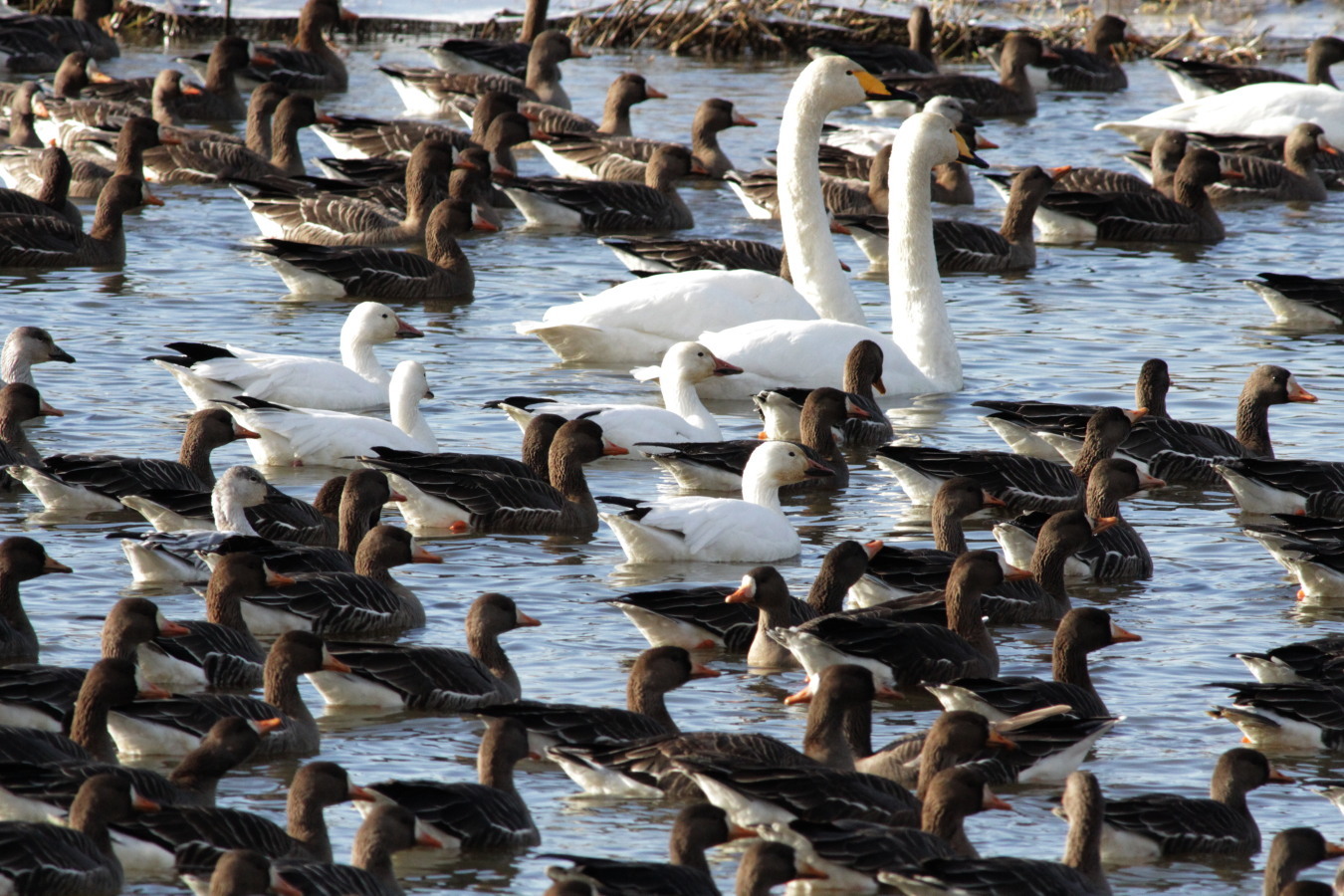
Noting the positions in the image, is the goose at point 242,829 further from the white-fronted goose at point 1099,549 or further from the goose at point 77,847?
the white-fronted goose at point 1099,549

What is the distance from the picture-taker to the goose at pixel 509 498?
12.1m

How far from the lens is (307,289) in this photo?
61.6 ft

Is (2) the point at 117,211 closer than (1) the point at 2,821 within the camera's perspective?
No

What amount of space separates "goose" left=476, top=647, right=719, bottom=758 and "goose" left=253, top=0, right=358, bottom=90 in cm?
2155

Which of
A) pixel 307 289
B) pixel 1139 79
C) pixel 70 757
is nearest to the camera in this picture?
pixel 70 757

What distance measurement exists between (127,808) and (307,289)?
11796mm

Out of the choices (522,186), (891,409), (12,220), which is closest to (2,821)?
(891,409)

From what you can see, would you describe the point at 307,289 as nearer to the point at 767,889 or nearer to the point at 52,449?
the point at 52,449

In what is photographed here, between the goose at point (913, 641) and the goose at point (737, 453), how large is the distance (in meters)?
2.66

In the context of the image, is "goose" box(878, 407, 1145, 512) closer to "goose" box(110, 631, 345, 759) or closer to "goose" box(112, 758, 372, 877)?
"goose" box(110, 631, 345, 759)

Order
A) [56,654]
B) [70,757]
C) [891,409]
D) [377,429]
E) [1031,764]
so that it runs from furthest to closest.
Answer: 1. [891,409]
2. [377,429]
3. [56,654]
4. [1031,764]
5. [70,757]

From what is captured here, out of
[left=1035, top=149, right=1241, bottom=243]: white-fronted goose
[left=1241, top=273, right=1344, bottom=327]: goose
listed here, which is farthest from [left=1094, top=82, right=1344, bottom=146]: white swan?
[left=1241, top=273, right=1344, bottom=327]: goose

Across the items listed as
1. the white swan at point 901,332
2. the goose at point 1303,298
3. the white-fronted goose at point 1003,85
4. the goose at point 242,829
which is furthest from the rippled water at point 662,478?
the white-fronted goose at point 1003,85

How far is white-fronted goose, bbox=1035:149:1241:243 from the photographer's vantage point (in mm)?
22203
